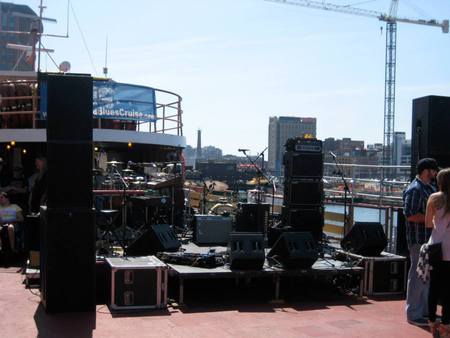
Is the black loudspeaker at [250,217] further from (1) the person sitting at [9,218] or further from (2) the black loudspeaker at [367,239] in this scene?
(1) the person sitting at [9,218]

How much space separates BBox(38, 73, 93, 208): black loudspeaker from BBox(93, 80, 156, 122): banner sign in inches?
237

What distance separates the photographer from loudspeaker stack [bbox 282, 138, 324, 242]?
10.3 m

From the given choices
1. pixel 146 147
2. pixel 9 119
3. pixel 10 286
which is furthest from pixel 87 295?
pixel 146 147

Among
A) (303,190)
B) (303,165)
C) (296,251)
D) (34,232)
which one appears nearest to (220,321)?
(296,251)

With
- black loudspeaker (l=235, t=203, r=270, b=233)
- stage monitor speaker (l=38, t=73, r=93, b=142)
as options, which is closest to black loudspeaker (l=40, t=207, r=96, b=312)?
stage monitor speaker (l=38, t=73, r=93, b=142)

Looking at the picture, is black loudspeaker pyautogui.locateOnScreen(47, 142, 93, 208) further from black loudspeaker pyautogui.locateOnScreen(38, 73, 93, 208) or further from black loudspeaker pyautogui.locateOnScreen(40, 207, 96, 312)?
black loudspeaker pyautogui.locateOnScreen(40, 207, 96, 312)

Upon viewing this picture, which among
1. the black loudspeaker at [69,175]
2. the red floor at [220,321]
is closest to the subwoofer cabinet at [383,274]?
the red floor at [220,321]

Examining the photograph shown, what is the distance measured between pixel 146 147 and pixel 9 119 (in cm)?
369

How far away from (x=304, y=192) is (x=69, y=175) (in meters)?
4.84

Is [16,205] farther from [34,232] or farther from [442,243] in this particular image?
[442,243]

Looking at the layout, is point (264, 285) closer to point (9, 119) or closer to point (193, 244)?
point (193, 244)

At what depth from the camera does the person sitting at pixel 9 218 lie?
976cm

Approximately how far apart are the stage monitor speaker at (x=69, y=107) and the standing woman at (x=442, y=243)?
388 centimetres

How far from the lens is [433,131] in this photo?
7.77 m
